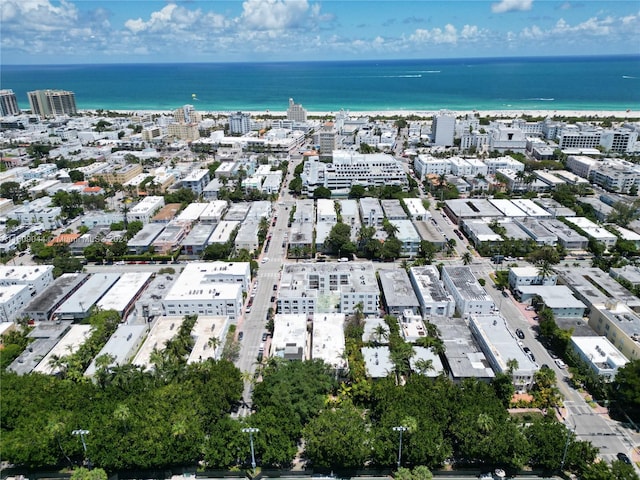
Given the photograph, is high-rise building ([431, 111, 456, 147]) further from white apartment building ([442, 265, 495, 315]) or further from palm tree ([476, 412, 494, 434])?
palm tree ([476, 412, 494, 434])

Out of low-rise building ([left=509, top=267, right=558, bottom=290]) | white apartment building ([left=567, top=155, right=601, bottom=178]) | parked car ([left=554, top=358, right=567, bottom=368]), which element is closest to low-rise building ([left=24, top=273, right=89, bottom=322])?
parked car ([left=554, top=358, right=567, bottom=368])

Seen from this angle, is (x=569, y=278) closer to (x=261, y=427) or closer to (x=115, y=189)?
(x=261, y=427)

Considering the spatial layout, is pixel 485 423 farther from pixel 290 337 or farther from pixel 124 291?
pixel 124 291

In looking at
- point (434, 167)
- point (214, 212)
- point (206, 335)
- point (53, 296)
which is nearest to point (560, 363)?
point (206, 335)

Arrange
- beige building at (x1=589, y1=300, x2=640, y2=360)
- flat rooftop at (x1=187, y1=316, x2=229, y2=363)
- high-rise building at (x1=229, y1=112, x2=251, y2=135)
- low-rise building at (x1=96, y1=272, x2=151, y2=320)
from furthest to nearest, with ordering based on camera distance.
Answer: high-rise building at (x1=229, y1=112, x2=251, y2=135), low-rise building at (x1=96, y1=272, x2=151, y2=320), flat rooftop at (x1=187, y1=316, x2=229, y2=363), beige building at (x1=589, y1=300, x2=640, y2=360)

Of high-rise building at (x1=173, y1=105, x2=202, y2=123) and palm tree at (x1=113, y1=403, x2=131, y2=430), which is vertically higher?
high-rise building at (x1=173, y1=105, x2=202, y2=123)

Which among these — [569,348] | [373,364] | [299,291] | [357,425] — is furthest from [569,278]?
[357,425]
